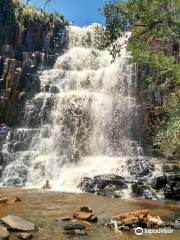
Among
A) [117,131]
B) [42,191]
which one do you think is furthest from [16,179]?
[117,131]

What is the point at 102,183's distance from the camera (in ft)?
90.7

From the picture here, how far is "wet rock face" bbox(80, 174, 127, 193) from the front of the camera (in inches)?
1081

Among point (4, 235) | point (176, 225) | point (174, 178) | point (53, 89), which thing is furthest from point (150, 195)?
point (53, 89)

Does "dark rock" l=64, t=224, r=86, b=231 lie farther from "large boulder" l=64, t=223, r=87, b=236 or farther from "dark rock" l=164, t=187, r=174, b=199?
"dark rock" l=164, t=187, r=174, b=199

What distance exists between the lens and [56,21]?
5359 centimetres

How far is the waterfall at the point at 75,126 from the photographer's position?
31844mm

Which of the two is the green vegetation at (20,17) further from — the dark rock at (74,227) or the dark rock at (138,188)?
the dark rock at (74,227)

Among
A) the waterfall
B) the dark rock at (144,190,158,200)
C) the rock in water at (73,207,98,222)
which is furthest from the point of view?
the waterfall

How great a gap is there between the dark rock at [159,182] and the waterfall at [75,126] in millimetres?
3852

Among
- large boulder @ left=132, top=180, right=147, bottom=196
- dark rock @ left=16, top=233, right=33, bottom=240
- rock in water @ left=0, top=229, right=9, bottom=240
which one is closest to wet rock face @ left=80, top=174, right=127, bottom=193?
large boulder @ left=132, top=180, right=147, bottom=196

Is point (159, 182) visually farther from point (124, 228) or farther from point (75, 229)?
point (75, 229)

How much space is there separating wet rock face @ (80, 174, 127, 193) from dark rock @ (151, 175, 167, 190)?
182 cm

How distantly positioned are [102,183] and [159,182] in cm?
360

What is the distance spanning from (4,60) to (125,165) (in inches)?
757
